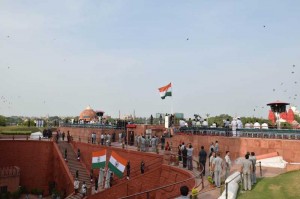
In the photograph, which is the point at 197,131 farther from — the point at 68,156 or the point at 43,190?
the point at 43,190

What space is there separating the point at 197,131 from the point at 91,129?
1535 cm

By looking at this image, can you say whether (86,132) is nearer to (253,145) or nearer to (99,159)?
(99,159)

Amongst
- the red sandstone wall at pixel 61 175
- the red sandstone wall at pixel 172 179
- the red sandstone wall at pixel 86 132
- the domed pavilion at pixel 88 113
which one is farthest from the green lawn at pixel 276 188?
the domed pavilion at pixel 88 113

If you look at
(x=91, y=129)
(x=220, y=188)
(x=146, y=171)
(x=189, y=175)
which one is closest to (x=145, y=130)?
(x=91, y=129)

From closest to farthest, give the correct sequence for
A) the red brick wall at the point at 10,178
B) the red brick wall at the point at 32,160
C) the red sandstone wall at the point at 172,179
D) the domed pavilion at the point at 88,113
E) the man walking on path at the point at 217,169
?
the man walking on path at the point at 217,169
the red sandstone wall at the point at 172,179
the red brick wall at the point at 10,178
the red brick wall at the point at 32,160
the domed pavilion at the point at 88,113

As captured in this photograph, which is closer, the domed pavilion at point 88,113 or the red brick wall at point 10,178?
the red brick wall at point 10,178

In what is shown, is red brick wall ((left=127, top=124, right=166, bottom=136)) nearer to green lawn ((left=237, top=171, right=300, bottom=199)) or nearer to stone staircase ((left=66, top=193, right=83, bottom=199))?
stone staircase ((left=66, top=193, right=83, bottom=199))

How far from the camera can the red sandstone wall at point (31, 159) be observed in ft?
101

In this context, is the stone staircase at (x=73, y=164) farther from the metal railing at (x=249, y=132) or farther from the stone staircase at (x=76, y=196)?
the metal railing at (x=249, y=132)

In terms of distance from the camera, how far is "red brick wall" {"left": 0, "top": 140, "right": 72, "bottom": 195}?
30.7 m

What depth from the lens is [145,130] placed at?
31.1m

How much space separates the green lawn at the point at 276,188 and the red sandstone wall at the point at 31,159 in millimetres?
23727

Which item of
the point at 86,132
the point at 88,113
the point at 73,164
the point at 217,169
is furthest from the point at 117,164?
the point at 88,113

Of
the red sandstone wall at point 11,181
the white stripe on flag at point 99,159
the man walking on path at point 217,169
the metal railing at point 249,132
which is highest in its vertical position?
the metal railing at point 249,132
